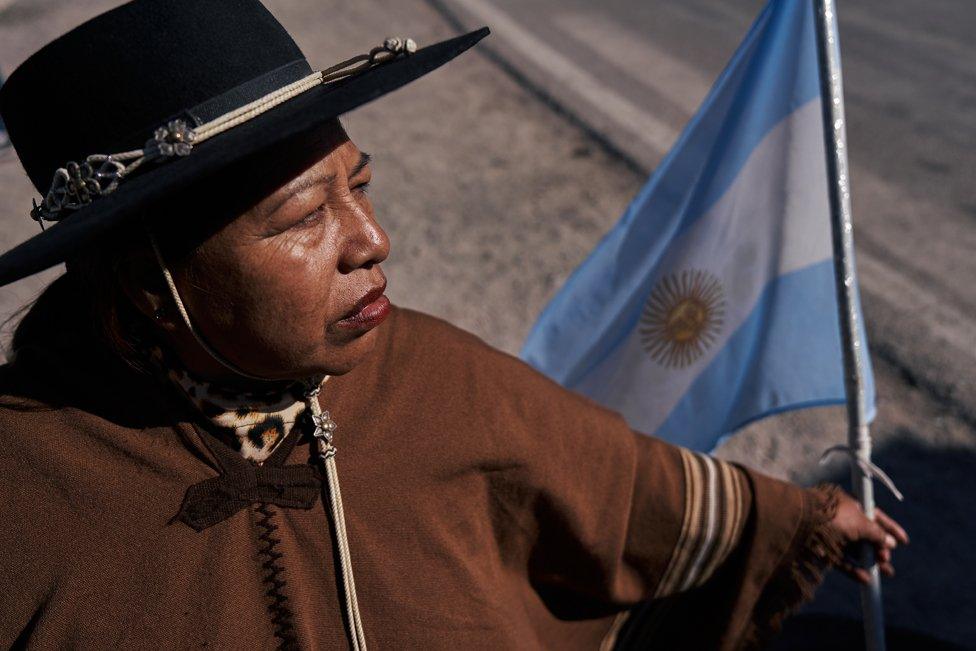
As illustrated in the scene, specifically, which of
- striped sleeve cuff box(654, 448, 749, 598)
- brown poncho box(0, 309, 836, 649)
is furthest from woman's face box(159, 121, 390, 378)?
striped sleeve cuff box(654, 448, 749, 598)

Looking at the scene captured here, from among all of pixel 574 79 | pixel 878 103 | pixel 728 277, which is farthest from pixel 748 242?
pixel 574 79

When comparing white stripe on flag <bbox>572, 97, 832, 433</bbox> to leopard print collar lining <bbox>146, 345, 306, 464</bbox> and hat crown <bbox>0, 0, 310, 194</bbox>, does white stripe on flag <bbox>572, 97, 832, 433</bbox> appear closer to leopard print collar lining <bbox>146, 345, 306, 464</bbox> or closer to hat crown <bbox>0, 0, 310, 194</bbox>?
leopard print collar lining <bbox>146, 345, 306, 464</bbox>

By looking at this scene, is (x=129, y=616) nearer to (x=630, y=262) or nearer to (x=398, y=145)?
(x=630, y=262)

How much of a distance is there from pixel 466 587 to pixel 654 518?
47 centimetres

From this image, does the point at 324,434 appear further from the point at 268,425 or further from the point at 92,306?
the point at 92,306

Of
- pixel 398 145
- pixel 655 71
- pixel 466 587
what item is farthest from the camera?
pixel 655 71

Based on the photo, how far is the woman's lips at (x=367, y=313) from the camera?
5.50ft

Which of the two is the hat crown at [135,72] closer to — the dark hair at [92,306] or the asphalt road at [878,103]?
the dark hair at [92,306]

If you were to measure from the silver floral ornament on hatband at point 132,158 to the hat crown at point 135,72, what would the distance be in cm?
4

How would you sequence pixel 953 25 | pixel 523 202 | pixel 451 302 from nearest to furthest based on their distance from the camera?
pixel 451 302, pixel 523 202, pixel 953 25

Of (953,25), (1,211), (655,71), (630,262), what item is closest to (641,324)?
(630,262)

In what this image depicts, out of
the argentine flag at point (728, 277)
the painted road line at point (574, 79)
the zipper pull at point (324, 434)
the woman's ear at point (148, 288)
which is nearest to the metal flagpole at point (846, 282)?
the argentine flag at point (728, 277)

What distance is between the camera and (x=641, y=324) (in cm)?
282

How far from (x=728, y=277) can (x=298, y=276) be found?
146cm
